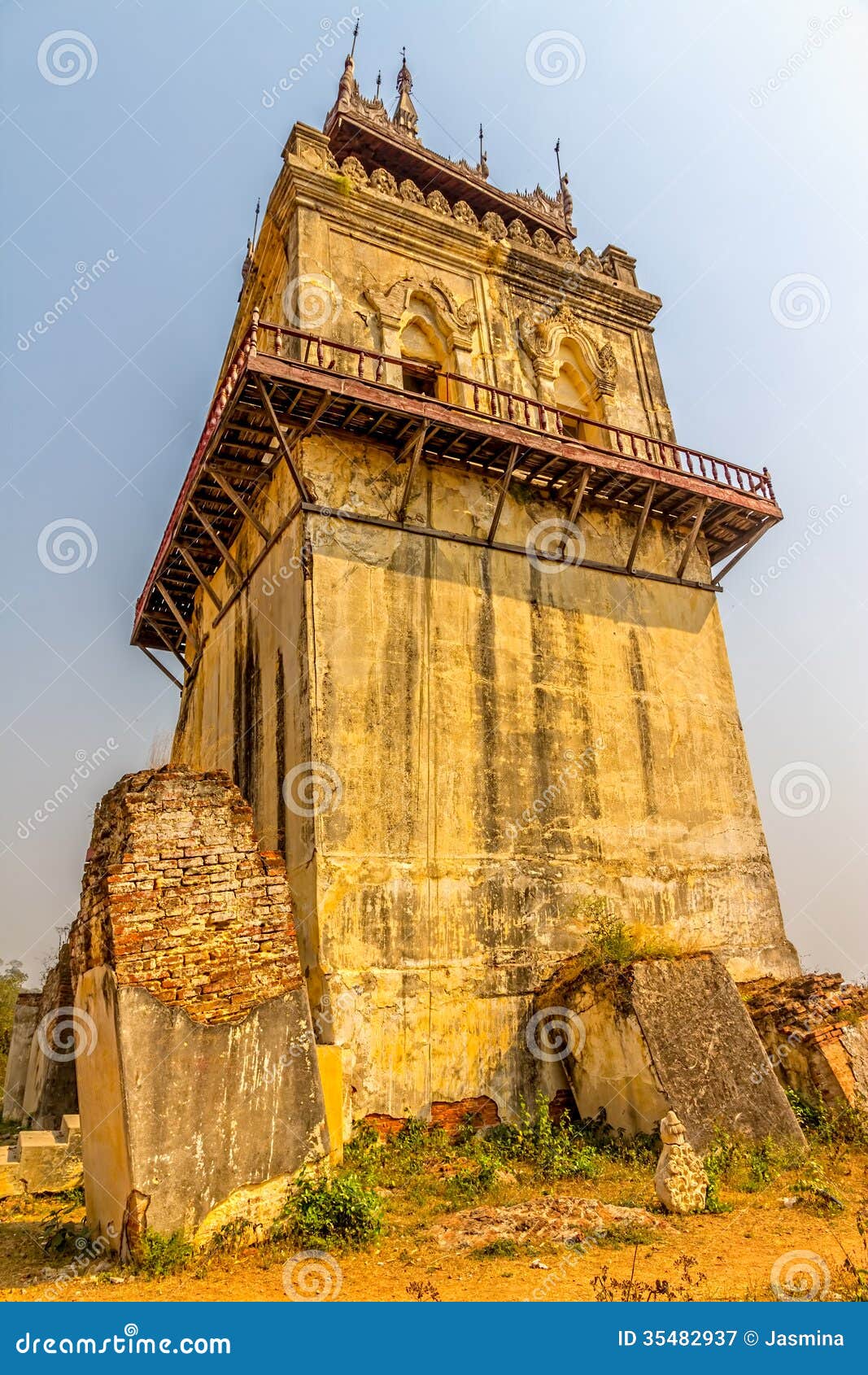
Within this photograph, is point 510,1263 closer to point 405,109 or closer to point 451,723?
point 451,723

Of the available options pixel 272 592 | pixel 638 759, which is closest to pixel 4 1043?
pixel 272 592

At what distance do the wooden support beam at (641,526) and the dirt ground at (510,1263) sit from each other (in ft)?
30.1

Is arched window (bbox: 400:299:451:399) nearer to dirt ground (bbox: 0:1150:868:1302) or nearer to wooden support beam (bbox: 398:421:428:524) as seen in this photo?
wooden support beam (bbox: 398:421:428:524)

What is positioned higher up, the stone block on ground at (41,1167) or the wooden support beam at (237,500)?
the wooden support beam at (237,500)

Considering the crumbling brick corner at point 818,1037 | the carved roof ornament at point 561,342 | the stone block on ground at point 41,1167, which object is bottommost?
the stone block on ground at point 41,1167

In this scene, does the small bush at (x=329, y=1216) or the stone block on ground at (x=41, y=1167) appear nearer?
the small bush at (x=329, y=1216)

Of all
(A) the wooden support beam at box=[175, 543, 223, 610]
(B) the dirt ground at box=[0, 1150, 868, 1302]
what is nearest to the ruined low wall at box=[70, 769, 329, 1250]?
(B) the dirt ground at box=[0, 1150, 868, 1302]

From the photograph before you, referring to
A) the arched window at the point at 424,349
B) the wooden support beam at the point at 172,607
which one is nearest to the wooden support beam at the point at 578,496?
the arched window at the point at 424,349

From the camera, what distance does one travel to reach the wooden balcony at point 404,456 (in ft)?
38.2

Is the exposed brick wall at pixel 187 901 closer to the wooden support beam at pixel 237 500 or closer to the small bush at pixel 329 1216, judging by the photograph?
the small bush at pixel 329 1216

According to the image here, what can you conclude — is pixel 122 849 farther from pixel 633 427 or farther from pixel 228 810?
pixel 633 427

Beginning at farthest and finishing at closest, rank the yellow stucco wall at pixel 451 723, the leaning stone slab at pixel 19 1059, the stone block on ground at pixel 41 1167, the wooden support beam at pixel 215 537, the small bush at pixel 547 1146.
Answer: the leaning stone slab at pixel 19 1059, the wooden support beam at pixel 215 537, the yellow stucco wall at pixel 451 723, the stone block on ground at pixel 41 1167, the small bush at pixel 547 1146

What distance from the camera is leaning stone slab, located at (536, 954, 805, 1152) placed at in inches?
354

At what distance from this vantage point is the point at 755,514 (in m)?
15.3
